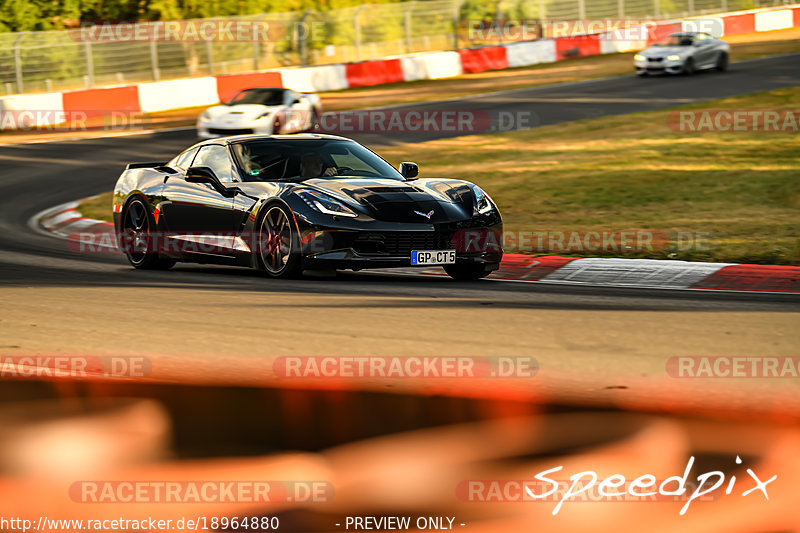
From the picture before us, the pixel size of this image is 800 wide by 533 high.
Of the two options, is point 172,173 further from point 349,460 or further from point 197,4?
point 197,4

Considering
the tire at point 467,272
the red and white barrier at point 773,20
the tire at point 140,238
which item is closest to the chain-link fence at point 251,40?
the red and white barrier at point 773,20

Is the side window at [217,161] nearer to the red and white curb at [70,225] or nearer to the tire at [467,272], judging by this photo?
the tire at [467,272]

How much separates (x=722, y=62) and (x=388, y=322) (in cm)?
2809

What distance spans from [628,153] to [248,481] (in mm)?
15934

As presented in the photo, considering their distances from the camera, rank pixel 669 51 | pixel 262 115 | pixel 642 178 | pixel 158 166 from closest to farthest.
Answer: pixel 158 166, pixel 642 178, pixel 262 115, pixel 669 51

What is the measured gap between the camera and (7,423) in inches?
189

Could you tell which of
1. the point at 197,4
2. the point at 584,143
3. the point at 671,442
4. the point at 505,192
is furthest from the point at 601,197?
the point at 197,4

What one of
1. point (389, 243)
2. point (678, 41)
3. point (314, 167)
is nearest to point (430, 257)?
point (389, 243)

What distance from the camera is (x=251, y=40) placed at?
38.0 meters

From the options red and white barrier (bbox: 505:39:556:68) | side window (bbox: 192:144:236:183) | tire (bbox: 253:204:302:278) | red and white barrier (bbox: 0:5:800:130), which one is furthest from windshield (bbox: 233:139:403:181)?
red and white barrier (bbox: 505:39:556:68)

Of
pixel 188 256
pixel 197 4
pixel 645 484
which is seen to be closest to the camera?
pixel 645 484

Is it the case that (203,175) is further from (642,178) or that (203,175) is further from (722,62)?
(722,62)

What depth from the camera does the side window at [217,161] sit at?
1071cm

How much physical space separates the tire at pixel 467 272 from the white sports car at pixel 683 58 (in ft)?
78.2
